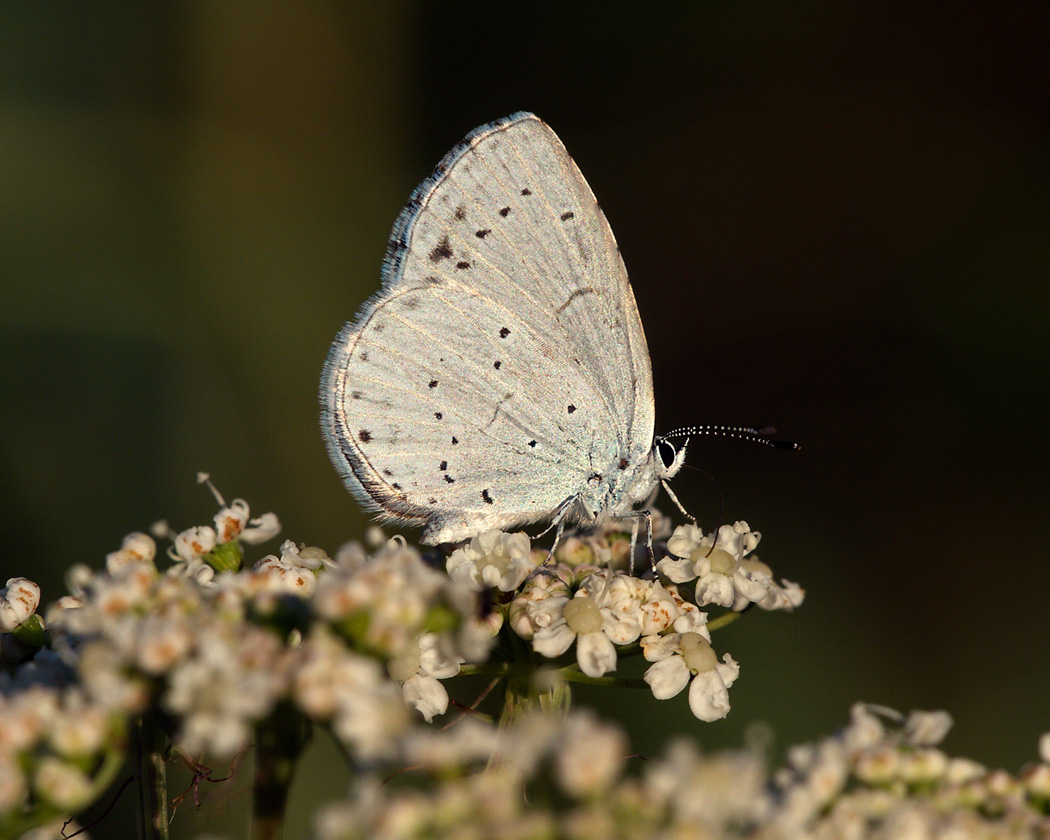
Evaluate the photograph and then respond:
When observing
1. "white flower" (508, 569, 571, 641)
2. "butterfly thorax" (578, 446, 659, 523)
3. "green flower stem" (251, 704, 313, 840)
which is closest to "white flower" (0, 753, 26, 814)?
"green flower stem" (251, 704, 313, 840)

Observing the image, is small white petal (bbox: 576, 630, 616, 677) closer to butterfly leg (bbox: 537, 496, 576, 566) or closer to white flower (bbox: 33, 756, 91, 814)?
butterfly leg (bbox: 537, 496, 576, 566)

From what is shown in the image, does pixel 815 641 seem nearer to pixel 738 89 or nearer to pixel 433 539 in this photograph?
pixel 433 539

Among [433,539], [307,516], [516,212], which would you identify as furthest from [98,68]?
[433,539]

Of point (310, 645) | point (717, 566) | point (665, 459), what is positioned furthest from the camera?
point (665, 459)

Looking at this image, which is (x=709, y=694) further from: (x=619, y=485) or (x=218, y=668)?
(x=218, y=668)

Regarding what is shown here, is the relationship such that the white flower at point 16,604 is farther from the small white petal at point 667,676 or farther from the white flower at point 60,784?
the small white petal at point 667,676

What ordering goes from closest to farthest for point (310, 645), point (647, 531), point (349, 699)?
point (349, 699), point (310, 645), point (647, 531)

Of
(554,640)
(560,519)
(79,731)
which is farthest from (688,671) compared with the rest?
(79,731)
